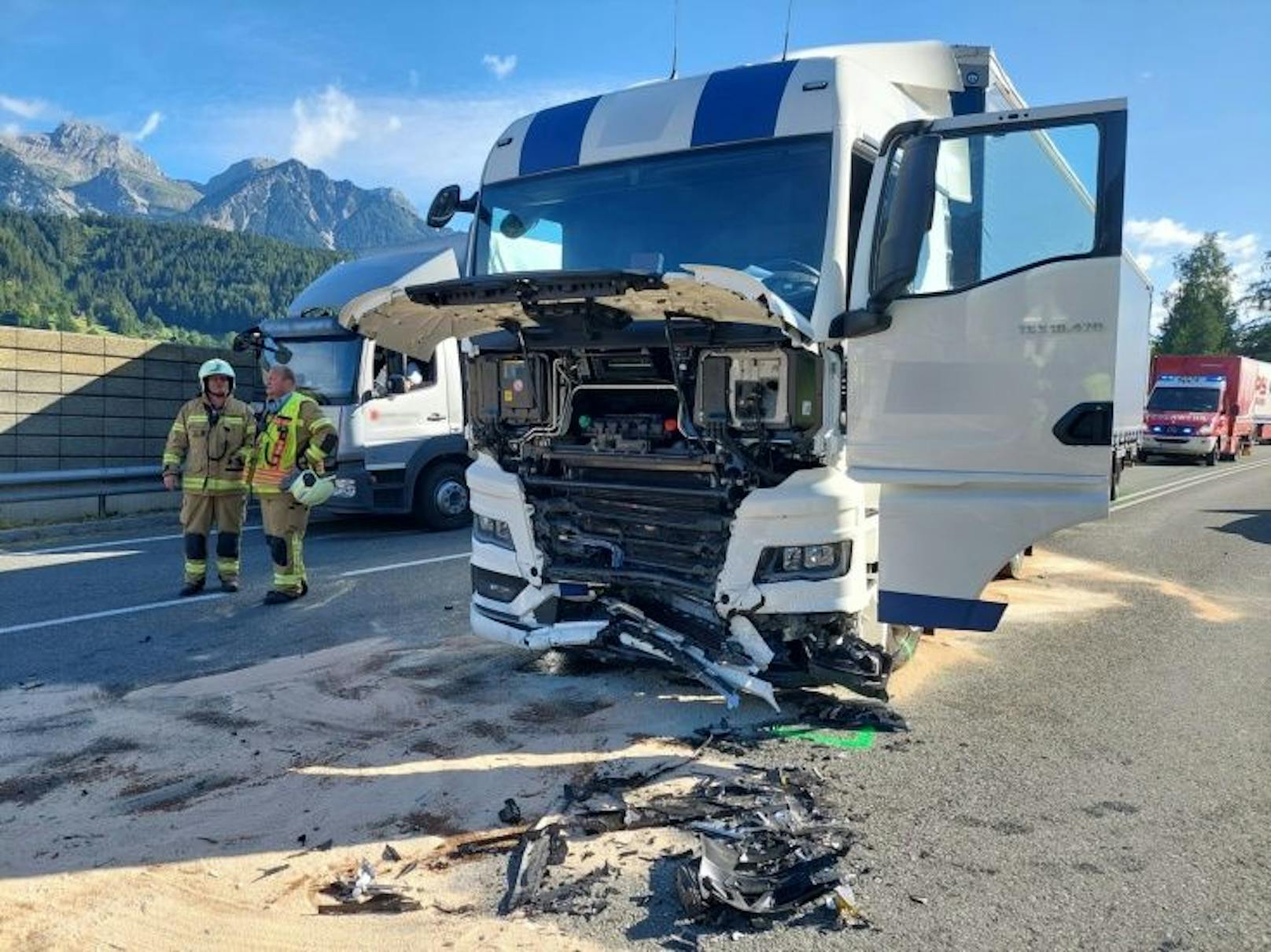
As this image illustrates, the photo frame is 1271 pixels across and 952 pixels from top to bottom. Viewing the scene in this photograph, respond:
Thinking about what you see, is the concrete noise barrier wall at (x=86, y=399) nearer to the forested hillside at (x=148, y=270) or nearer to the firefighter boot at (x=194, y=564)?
the firefighter boot at (x=194, y=564)

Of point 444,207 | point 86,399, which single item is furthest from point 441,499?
point 444,207

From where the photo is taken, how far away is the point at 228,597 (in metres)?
7.04

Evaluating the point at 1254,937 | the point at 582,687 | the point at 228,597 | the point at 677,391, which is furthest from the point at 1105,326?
the point at 228,597

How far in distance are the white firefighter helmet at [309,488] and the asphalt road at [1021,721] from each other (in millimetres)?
765

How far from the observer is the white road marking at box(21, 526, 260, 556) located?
9.15 meters

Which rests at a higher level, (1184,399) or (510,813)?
(1184,399)

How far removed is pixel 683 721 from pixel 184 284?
8027cm

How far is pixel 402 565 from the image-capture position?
8.45m

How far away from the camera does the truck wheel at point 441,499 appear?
1077cm

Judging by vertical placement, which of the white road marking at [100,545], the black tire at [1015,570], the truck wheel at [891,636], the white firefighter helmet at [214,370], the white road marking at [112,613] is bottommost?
the white road marking at [100,545]

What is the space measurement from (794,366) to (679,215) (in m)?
1.03

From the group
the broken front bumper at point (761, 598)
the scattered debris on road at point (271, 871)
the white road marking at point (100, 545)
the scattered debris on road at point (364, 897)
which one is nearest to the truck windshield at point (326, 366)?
the white road marking at point (100, 545)

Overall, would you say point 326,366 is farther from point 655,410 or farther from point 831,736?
point 831,736

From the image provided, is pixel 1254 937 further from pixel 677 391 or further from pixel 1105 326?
pixel 677 391
